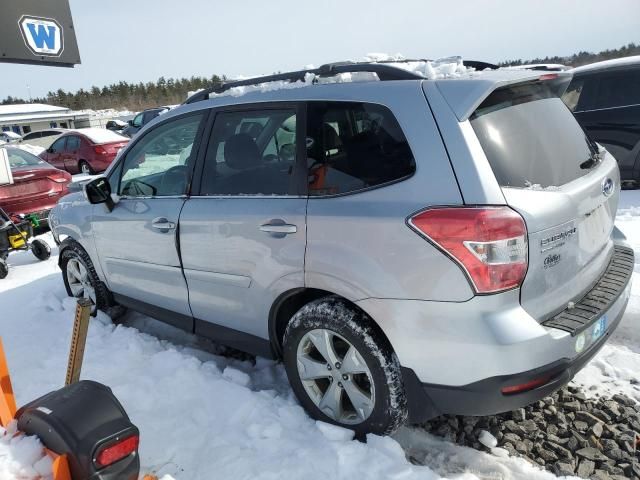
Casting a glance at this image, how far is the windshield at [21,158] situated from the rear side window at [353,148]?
810 centimetres

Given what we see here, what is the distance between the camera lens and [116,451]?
5.95 feet

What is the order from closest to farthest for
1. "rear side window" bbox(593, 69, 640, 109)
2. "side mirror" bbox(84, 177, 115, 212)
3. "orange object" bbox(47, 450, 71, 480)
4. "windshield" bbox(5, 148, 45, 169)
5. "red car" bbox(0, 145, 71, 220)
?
"orange object" bbox(47, 450, 71, 480) → "side mirror" bbox(84, 177, 115, 212) → "rear side window" bbox(593, 69, 640, 109) → "red car" bbox(0, 145, 71, 220) → "windshield" bbox(5, 148, 45, 169)

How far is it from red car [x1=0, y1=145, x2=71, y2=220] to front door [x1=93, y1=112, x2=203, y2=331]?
498 centimetres

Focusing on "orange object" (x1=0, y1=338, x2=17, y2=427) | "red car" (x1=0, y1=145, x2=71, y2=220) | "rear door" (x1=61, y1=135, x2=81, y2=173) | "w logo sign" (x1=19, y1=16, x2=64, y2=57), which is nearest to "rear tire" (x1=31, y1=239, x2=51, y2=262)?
"red car" (x1=0, y1=145, x2=71, y2=220)

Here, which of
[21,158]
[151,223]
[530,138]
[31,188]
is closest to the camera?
[530,138]

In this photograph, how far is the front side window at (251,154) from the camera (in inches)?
113

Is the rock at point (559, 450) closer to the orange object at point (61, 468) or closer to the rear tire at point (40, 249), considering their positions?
the orange object at point (61, 468)

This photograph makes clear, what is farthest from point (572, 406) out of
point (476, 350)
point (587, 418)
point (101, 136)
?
point (101, 136)

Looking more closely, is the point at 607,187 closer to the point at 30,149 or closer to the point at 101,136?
the point at 101,136

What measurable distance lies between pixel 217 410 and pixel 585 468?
76.8 inches

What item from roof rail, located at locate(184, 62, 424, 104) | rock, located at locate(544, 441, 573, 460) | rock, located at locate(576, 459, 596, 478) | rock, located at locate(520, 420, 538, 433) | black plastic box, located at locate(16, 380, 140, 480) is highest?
roof rail, located at locate(184, 62, 424, 104)

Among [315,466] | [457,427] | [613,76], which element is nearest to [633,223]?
[613,76]

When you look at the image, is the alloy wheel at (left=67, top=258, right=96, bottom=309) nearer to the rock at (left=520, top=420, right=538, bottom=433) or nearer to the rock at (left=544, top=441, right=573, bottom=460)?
the rock at (left=520, top=420, right=538, bottom=433)

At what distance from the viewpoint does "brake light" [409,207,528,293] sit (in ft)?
6.97
